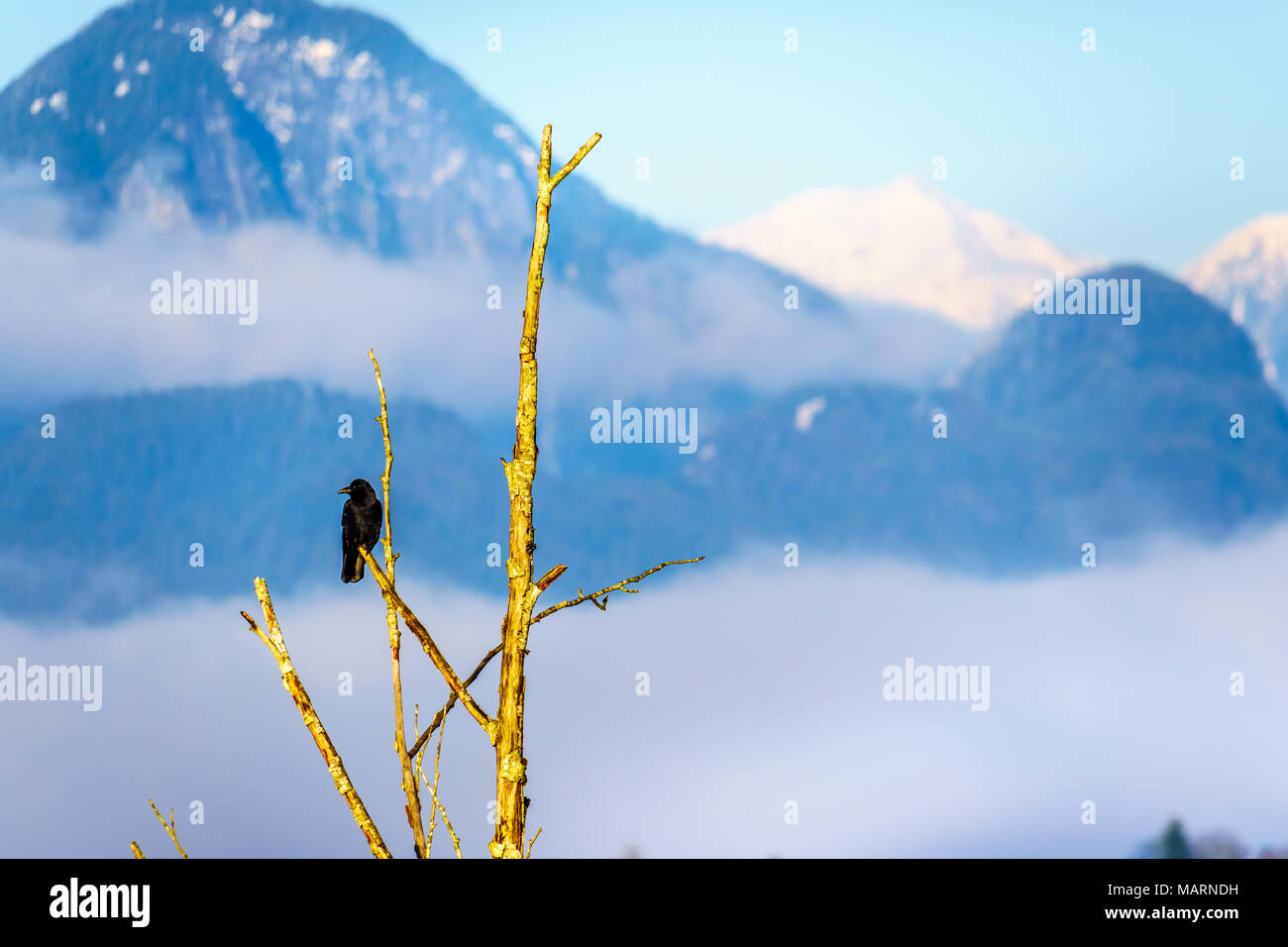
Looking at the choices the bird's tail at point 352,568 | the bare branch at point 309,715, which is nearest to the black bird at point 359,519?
the bird's tail at point 352,568

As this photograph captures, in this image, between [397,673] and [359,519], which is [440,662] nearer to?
[397,673]

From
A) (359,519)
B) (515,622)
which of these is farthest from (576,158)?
(359,519)

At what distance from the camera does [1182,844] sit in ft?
531

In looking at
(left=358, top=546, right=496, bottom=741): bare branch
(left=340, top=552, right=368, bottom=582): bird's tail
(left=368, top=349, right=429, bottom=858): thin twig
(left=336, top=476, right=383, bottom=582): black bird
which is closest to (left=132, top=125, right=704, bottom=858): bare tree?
(left=358, top=546, right=496, bottom=741): bare branch

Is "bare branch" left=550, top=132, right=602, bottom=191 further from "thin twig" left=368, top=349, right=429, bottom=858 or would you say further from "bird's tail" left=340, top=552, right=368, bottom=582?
"bird's tail" left=340, top=552, right=368, bottom=582

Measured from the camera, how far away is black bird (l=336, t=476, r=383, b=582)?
8.38m

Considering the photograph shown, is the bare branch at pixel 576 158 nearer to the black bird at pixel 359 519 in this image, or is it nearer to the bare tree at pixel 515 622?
the bare tree at pixel 515 622

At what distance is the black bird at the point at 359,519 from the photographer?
838cm

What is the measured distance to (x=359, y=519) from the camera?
28.1ft

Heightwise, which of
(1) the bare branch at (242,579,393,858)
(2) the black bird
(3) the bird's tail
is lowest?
(1) the bare branch at (242,579,393,858)

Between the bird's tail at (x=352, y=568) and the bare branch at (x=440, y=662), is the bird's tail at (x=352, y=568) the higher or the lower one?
the higher one
